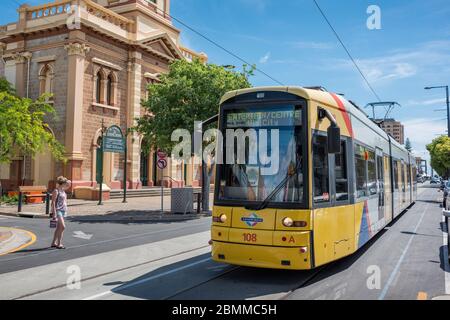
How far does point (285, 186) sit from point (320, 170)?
69cm

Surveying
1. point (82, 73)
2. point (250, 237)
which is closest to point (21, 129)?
point (82, 73)

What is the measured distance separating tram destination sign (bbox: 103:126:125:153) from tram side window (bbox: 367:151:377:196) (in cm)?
1652

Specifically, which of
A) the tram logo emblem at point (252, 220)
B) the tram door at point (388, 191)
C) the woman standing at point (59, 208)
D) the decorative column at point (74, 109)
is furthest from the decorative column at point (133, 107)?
the tram logo emblem at point (252, 220)

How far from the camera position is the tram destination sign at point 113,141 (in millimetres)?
23391

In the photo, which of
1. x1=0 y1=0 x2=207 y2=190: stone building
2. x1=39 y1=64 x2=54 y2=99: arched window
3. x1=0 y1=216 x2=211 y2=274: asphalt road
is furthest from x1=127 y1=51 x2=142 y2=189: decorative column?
x1=0 y1=216 x2=211 y2=274: asphalt road

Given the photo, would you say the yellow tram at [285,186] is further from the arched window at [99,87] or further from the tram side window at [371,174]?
the arched window at [99,87]

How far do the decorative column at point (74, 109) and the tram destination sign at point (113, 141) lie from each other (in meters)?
3.68

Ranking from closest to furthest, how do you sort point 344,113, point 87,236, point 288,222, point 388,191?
point 288,222 → point 344,113 → point 388,191 → point 87,236

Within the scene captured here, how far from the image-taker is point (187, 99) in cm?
1945

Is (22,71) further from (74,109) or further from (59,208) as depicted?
(59,208)

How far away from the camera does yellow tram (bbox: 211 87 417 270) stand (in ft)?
21.2

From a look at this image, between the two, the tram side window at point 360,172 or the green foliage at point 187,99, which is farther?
the green foliage at point 187,99

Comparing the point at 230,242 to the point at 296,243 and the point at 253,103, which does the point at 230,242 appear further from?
the point at 253,103
